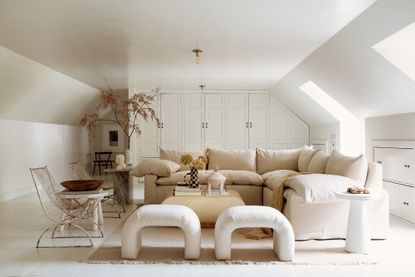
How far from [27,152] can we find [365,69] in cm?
626

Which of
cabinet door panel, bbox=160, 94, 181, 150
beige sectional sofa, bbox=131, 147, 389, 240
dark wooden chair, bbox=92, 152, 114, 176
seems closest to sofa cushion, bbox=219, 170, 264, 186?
beige sectional sofa, bbox=131, 147, 389, 240

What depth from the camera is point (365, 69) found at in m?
4.94

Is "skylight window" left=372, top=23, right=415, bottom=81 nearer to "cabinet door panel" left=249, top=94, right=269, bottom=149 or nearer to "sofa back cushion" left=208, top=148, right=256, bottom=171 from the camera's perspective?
"sofa back cushion" left=208, top=148, right=256, bottom=171

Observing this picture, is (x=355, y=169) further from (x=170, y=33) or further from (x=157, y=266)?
(x=170, y=33)

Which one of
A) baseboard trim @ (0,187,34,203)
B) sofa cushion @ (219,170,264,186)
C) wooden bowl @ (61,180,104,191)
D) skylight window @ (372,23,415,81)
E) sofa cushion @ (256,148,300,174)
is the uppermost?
skylight window @ (372,23,415,81)

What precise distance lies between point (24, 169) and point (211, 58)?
431 cm

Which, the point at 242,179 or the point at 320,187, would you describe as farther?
the point at 242,179

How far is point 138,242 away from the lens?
362 cm

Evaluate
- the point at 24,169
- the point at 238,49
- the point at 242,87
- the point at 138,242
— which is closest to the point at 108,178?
the point at 24,169

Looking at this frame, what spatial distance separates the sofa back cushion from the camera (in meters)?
6.36

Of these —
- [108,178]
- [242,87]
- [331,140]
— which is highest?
[242,87]

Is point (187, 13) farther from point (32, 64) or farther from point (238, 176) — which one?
point (32, 64)

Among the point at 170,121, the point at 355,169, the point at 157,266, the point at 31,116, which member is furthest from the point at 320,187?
the point at 31,116

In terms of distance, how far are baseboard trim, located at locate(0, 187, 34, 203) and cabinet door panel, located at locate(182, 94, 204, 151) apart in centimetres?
349
